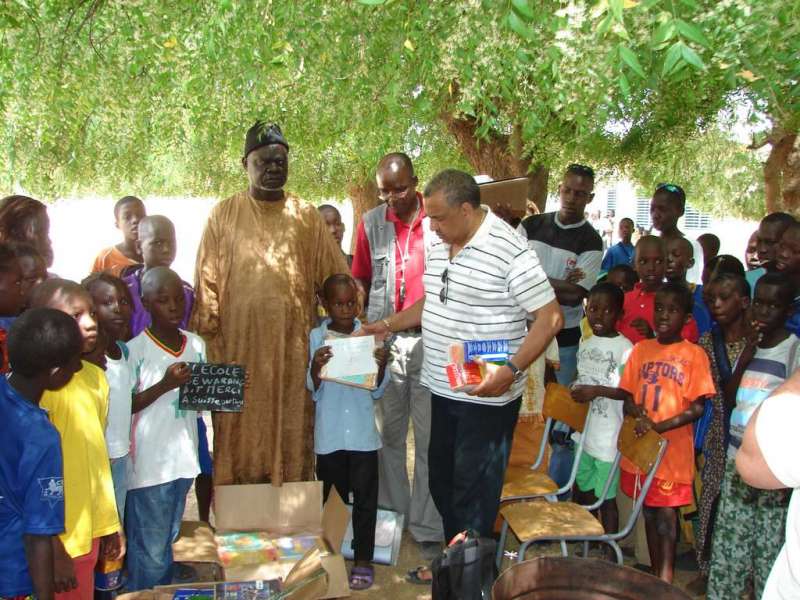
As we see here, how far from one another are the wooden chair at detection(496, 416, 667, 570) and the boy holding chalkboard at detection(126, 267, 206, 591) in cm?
174

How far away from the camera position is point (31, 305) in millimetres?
3250

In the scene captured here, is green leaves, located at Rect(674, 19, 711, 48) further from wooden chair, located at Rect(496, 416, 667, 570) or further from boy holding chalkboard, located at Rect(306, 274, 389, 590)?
boy holding chalkboard, located at Rect(306, 274, 389, 590)

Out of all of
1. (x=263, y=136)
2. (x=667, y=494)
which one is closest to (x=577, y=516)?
(x=667, y=494)

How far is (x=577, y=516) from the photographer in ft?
12.9

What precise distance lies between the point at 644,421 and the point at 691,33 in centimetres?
220

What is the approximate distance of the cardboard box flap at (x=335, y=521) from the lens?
13.5 feet

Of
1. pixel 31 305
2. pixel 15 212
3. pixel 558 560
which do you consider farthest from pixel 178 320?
pixel 558 560

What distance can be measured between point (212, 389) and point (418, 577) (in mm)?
1734

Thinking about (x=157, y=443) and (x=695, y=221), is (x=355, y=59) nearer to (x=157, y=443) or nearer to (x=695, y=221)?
(x=157, y=443)

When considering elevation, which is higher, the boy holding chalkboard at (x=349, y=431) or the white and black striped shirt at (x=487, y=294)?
the white and black striped shirt at (x=487, y=294)

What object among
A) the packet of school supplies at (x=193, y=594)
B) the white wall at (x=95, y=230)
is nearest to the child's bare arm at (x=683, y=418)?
the packet of school supplies at (x=193, y=594)

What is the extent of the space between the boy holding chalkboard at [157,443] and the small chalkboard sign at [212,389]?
0.28 feet

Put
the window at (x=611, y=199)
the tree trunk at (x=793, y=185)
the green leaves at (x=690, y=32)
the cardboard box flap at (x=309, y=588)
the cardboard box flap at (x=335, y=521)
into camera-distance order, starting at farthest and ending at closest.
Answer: the window at (x=611, y=199) → the tree trunk at (x=793, y=185) → the cardboard box flap at (x=335, y=521) → the cardboard box flap at (x=309, y=588) → the green leaves at (x=690, y=32)

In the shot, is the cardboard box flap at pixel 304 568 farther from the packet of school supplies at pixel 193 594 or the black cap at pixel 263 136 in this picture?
the black cap at pixel 263 136
